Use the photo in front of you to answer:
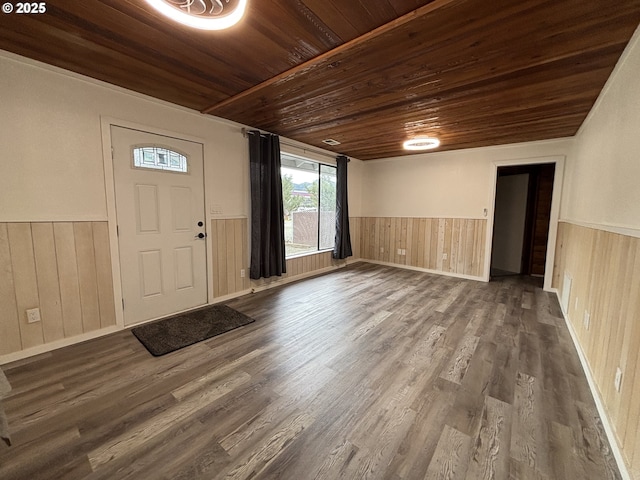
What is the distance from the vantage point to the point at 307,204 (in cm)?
499

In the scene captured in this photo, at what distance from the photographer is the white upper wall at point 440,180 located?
14.1 ft

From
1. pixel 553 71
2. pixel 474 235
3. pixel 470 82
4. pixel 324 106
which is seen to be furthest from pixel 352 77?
pixel 474 235

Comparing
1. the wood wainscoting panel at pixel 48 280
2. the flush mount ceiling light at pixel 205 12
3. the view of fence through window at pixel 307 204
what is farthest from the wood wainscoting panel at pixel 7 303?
the view of fence through window at pixel 307 204

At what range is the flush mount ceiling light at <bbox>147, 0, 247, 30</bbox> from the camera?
138 centimetres

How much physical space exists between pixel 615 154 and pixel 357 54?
1.98 metres

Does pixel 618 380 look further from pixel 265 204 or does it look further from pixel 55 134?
pixel 55 134

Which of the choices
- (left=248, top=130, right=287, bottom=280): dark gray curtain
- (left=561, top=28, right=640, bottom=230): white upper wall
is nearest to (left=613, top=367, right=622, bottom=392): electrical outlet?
(left=561, top=28, right=640, bottom=230): white upper wall

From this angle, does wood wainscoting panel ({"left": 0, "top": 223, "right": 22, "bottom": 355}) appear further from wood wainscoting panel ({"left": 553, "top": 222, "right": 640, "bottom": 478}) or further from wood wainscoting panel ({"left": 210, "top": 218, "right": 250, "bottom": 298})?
wood wainscoting panel ({"left": 553, "top": 222, "right": 640, "bottom": 478})

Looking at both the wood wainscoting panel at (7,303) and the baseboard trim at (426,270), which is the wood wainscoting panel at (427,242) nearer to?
the baseboard trim at (426,270)

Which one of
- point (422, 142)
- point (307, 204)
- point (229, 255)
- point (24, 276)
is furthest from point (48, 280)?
point (422, 142)

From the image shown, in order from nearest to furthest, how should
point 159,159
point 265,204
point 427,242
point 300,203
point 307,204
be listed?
1. point 159,159
2. point 265,204
3. point 300,203
4. point 307,204
5. point 427,242

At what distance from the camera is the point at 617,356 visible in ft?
4.77

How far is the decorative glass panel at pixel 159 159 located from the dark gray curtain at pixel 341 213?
2.94 metres

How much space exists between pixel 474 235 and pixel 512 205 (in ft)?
4.75
